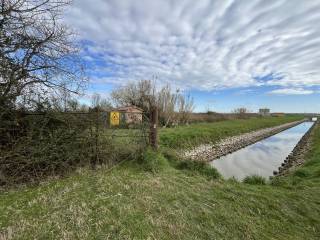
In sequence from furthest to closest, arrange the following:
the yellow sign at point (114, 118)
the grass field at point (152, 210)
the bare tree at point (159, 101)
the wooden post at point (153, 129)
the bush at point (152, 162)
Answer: the bare tree at point (159, 101) < the wooden post at point (153, 129) < the yellow sign at point (114, 118) < the bush at point (152, 162) < the grass field at point (152, 210)

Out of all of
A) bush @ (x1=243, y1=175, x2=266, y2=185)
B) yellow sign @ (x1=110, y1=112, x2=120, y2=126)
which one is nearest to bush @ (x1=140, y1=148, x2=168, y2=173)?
yellow sign @ (x1=110, y1=112, x2=120, y2=126)

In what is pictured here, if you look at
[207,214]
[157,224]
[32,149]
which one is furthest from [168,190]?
[32,149]

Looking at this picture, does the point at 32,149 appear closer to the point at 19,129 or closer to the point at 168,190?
the point at 19,129

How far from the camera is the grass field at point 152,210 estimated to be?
383 cm

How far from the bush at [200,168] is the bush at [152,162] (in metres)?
0.71

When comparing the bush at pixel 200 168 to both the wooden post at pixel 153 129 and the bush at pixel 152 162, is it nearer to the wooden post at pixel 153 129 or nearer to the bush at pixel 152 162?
the bush at pixel 152 162

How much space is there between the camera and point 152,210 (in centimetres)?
455

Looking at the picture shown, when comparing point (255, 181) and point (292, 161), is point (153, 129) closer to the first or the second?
point (255, 181)

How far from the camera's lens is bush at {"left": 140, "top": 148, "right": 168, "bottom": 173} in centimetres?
767

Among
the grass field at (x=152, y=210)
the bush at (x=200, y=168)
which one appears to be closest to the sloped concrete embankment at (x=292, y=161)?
the bush at (x=200, y=168)

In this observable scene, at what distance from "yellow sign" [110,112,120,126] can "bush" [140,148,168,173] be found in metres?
1.38

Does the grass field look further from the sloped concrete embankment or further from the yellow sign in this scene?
the sloped concrete embankment

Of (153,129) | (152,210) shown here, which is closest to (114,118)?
(153,129)

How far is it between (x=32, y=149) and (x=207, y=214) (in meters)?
4.43
